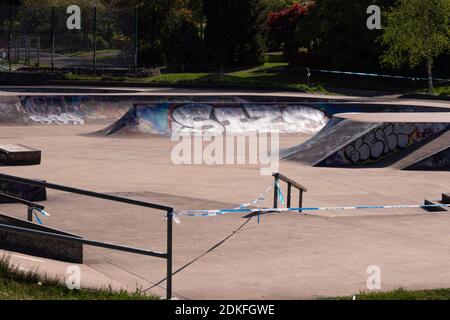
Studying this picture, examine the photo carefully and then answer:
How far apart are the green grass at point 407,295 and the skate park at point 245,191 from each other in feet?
1.44

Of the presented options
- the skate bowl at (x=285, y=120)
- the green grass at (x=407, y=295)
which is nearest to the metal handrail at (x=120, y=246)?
the green grass at (x=407, y=295)

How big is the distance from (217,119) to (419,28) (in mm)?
18627

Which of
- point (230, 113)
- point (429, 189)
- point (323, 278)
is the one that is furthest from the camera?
point (230, 113)

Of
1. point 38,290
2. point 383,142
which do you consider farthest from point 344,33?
point 38,290

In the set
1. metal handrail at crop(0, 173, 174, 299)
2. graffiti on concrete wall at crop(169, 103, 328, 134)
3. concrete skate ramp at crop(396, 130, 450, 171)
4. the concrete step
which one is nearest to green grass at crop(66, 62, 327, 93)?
graffiti on concrete wall at crop(169, 103, 328, 134)

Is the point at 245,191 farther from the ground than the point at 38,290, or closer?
closer

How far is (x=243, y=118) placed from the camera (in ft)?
102

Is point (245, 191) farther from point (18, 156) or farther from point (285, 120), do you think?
point (285, 120)

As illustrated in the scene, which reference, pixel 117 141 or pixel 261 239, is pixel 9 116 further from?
pixel 261 239

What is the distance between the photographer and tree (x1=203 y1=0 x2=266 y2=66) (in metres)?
57.2

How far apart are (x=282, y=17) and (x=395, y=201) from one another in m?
48.4

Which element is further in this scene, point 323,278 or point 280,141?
point 280,141
